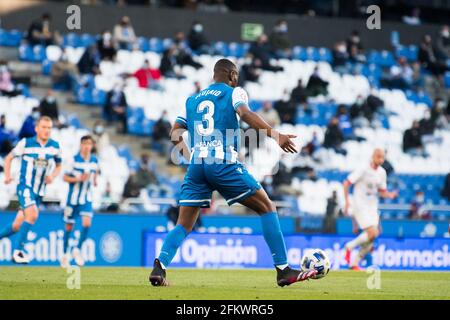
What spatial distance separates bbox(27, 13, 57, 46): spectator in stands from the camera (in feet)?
95.7

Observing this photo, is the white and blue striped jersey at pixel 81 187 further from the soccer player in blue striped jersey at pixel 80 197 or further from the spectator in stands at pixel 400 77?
the spectator in stands at pixel 400 77

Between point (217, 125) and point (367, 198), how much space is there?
8441 mm

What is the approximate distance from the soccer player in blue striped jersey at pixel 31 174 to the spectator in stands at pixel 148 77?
461 inches

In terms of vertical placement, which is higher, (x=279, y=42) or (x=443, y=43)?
(x=443, y=43)

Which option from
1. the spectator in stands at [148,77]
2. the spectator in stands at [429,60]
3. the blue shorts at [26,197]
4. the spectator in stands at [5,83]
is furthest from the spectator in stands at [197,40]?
the blue shorts at [26,197]

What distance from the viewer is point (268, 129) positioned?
449 inches

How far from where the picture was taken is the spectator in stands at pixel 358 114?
104ft

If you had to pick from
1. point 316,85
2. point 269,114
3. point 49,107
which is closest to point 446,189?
point 269,114

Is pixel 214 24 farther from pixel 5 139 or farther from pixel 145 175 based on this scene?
pixel 5 139

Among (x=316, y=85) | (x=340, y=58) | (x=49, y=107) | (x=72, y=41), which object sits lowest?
(x=49, y=107)
